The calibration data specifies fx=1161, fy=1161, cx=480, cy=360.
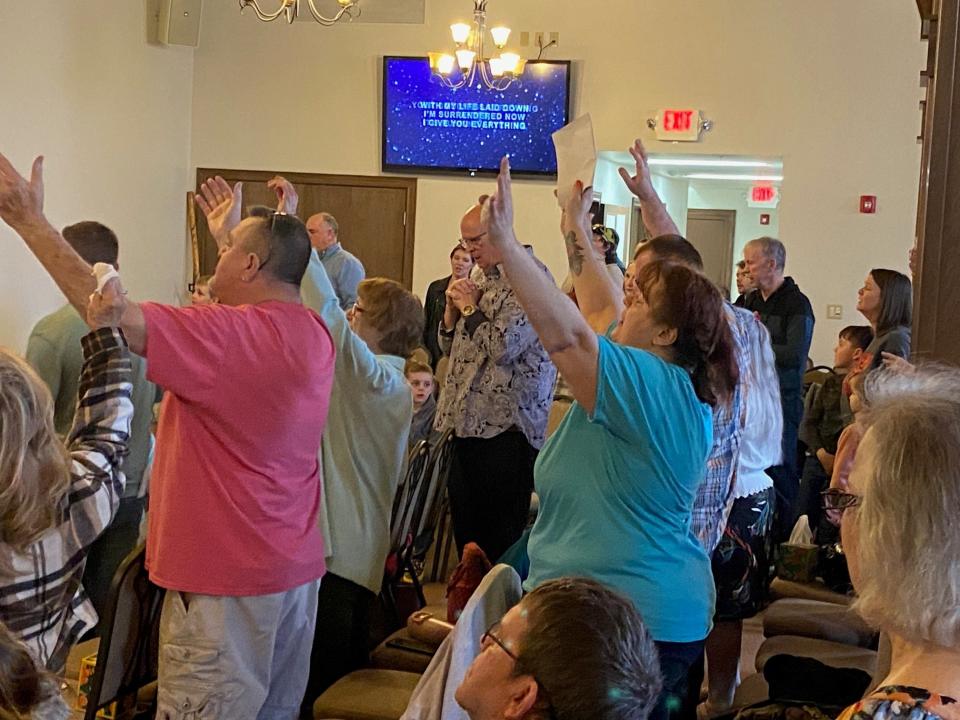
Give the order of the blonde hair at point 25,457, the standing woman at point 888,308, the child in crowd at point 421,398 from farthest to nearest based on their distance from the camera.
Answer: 1. the standing woman at point 888,308
2. the child in crowd at point 421,398
3. the blonde hair at point 25,457

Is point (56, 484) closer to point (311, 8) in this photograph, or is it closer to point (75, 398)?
point (75, 398)

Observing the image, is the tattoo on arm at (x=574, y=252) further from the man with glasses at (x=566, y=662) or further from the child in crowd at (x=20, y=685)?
the child in crowd at (x=20, y=685)

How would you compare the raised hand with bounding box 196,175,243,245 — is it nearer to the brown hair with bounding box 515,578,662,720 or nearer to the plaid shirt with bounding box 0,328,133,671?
the plaid shirt with bounding box 0,328,133,671

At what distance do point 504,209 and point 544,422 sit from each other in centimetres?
196

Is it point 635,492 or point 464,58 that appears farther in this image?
point 464,58

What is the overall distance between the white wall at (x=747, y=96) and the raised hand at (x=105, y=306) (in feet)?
21.4

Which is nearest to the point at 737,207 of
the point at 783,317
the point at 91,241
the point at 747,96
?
the point at 747,96

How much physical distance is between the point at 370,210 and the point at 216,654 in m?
6.56

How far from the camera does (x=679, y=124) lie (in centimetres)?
813

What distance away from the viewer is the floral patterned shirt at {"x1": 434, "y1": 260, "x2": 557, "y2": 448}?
3.83 metres

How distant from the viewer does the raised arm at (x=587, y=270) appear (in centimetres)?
252

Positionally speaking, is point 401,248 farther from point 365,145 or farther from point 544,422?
point 544,422

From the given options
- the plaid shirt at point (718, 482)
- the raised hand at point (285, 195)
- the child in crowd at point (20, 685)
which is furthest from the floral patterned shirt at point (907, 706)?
the raised hand at point (285, 195)

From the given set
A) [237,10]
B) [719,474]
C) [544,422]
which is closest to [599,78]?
[237,10]
